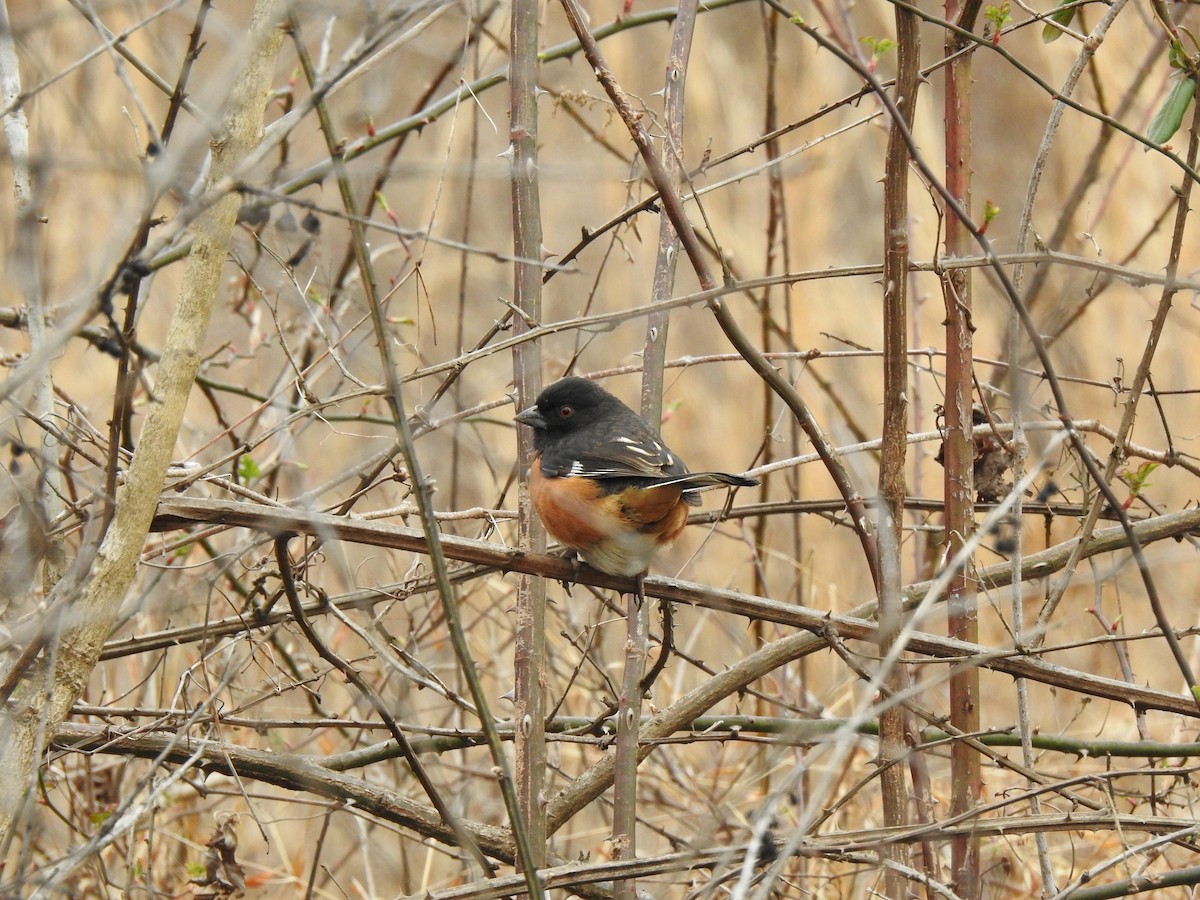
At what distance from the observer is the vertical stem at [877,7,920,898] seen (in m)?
2.00

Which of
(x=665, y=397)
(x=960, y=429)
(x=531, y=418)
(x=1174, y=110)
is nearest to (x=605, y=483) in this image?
(x=531, y=418)

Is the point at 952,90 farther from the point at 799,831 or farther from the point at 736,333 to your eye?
the point at 799,831

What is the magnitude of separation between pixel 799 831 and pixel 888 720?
3.36ft

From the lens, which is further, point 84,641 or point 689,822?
point 689,822

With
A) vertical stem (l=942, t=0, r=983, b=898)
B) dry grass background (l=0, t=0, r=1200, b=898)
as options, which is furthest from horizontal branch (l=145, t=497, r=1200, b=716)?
dry grass background (l=0, t=0, r=1200, b=898)

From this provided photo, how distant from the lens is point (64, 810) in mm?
4414

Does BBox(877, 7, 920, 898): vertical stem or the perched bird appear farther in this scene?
the perched bird

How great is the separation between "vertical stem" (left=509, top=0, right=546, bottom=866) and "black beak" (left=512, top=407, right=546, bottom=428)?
0.13 metres

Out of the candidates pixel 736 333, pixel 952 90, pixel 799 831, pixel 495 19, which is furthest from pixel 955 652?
pixel 495 19

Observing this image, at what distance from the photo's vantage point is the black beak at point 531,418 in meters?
2.71

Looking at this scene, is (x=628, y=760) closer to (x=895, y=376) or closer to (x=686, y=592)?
(x=686, y=592)

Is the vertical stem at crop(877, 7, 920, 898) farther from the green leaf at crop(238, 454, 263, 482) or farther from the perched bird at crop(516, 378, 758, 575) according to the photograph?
the green leaf at crop(238, 454, 263, 482)

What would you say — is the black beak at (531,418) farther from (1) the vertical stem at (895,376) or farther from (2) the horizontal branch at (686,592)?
(1) the vertical stem at (895,376)

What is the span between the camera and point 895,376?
7.05ft
